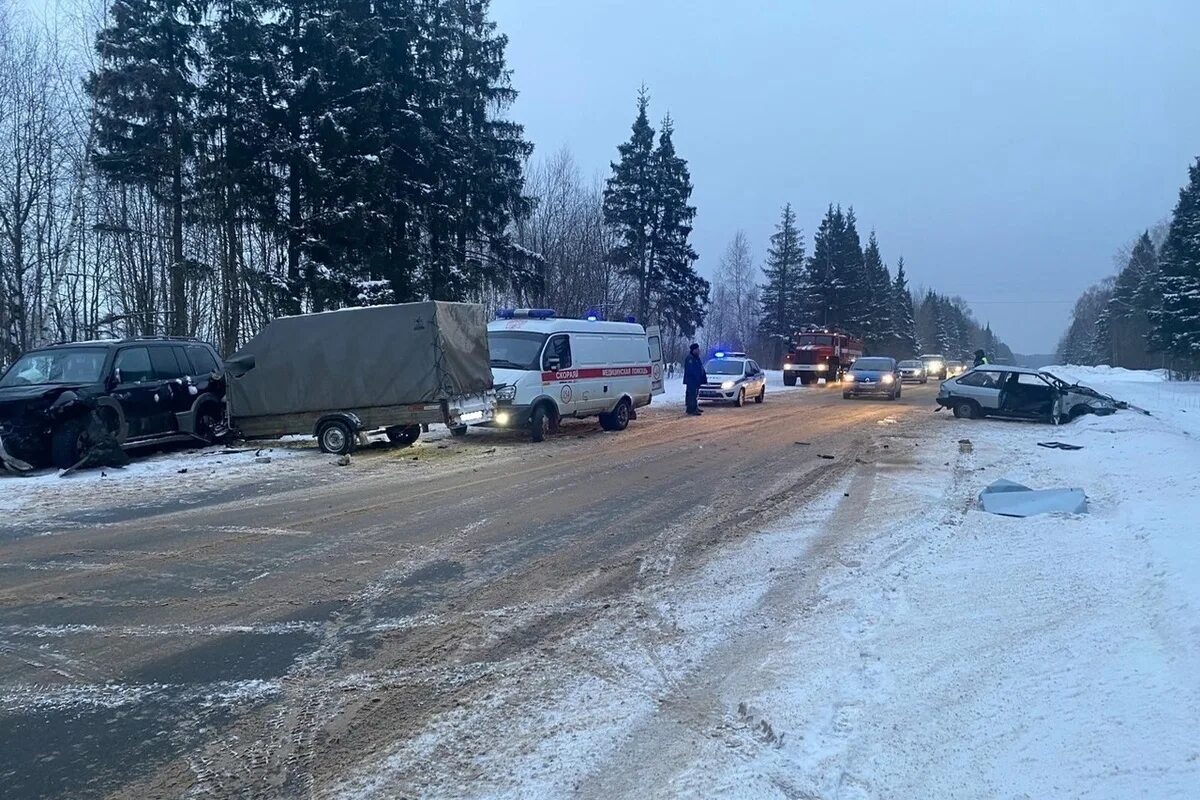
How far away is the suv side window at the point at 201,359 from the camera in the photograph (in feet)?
48.2

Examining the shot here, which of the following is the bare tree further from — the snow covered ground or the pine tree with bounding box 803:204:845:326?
the snow covered ground

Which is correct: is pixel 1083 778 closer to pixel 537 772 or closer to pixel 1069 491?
pixel 537 772

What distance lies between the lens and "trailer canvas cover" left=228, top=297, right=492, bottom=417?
14.1m

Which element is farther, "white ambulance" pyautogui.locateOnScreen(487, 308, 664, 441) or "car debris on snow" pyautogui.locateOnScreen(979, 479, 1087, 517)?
"white ambulance" pyautogui.locateOnScreen(487, 308, 664, 441)

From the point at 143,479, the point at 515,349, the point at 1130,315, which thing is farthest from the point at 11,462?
the point at 1130,315

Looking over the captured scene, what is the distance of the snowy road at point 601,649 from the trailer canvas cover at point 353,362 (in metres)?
4.36

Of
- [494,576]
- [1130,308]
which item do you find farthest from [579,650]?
[1130,308]

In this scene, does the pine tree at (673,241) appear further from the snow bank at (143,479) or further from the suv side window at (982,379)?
the snow bank at (143,479)

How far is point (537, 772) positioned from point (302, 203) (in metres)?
24.2

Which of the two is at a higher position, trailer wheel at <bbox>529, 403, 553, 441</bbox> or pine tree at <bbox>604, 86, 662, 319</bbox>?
pine tree at <bbox>604, 86, 662, 319</bbox>

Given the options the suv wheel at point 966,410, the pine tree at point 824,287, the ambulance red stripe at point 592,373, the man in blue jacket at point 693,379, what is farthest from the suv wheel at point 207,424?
the pine tree at point 824,287

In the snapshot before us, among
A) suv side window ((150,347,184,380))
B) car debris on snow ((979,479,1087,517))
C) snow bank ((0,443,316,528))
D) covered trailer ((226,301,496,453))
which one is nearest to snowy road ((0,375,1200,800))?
car debris on snow ((979,479,1087,517))

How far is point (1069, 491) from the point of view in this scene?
9.09 metres

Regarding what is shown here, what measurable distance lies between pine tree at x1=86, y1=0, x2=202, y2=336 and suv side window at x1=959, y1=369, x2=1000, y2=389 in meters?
23.4
